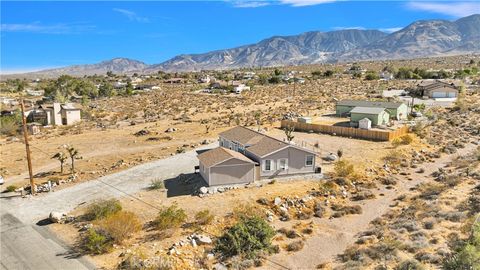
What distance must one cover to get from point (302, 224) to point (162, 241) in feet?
28.7

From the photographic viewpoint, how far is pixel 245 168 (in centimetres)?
2944

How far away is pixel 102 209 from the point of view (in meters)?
24.3

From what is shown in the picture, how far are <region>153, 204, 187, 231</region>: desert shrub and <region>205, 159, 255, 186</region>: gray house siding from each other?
528 centimetres

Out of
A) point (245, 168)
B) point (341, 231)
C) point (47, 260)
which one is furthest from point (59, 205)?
point (341, 231)

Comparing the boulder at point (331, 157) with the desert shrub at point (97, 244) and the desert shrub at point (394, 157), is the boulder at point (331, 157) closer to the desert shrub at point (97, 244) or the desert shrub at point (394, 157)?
the desert shrub at point (394, 157)

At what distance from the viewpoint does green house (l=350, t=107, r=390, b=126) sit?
164 feet

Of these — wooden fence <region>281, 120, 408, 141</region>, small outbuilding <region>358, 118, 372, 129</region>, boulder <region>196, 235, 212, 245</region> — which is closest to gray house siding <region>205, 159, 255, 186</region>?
boulder <region>196, 235, 212, 245</region>

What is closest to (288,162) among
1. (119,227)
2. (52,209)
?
(119,227)

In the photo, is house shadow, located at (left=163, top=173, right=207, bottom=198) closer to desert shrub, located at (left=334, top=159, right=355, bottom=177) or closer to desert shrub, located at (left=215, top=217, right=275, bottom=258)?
desert shrub, located at (left=215, top=217, right=275, bottom=258)

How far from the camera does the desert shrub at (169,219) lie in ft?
74.5

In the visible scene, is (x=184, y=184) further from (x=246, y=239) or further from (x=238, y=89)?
(x=238, y=89)

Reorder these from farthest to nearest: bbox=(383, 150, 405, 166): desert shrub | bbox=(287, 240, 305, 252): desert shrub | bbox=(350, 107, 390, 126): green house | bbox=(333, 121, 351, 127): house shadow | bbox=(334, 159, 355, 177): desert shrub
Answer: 1. bbox=(333, 121, 351, 127): house shadow
2. bbox=(350, 107, 390, 126): green house
3. bbox=(383, 150, 405, 166): desert shrub
4. bbox=(334, 159, 355, 177): desert shrub
5. bbox=(287, 240, 305, 252): desert shrub

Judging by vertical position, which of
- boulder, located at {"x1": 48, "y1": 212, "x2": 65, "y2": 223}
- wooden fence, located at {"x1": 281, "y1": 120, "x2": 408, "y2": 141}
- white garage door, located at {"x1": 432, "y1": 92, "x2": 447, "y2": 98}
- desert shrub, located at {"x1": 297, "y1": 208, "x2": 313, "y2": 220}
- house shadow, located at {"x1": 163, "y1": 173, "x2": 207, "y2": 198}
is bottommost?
desert shrub, located at {"x1": 297, "y1": 208, "x2": 313, "y2": 220}

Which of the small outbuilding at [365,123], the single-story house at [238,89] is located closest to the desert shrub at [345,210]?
the small outbuilding at [365,123]
